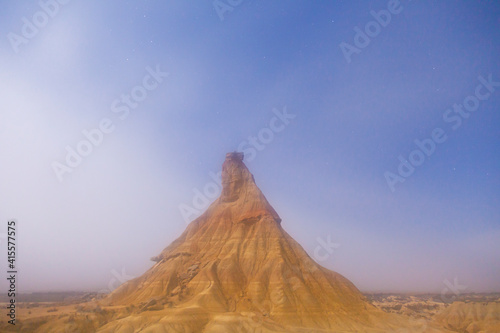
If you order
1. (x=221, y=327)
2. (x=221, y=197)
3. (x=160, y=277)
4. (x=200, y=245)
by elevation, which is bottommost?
(x=221, y=327)

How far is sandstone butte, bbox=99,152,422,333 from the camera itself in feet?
198

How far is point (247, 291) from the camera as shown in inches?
2810

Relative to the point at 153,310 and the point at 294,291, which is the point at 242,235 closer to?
the point at 294,291

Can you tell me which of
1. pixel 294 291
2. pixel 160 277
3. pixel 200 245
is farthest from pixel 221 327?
pixel 200 245

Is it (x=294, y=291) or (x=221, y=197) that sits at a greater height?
(x=221, y=197)

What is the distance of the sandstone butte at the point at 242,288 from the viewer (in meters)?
60.5

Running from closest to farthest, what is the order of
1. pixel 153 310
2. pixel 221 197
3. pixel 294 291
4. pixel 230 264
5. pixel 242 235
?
pixel 153 310 → pixel 294 291 → pixel 230 264 → pixel 242 235 → pixel 221 197

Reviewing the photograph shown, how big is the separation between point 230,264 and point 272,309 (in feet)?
49.2

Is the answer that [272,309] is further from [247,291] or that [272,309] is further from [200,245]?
[200,245]

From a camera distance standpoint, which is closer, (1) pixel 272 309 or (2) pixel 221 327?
(2) pixel 221 327

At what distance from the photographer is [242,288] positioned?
7256cm

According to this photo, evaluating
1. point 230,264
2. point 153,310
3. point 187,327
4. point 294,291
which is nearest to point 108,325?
point 153,310

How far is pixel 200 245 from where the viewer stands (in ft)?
288

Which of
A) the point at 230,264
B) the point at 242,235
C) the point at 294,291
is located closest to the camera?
the point at 294,291
